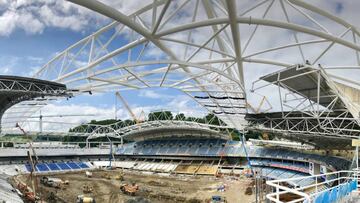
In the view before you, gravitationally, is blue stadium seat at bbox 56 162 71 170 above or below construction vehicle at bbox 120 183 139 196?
above

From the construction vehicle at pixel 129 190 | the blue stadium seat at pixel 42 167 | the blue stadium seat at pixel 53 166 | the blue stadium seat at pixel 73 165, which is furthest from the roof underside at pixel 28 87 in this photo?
the blue stadium seat at pixel 73 165

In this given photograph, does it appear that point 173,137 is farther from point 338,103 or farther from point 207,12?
point 207,12

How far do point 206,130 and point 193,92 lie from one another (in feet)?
85.5

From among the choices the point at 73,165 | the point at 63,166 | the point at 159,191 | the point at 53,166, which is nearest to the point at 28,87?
the point at 159,191

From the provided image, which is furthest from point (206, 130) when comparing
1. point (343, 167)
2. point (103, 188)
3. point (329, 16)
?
point (329, 16)

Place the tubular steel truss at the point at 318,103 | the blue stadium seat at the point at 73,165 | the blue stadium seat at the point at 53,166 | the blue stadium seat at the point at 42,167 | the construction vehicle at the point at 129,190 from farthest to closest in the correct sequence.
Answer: the blue stadium seat at the point at 73,165 < the blue stadium seat at the point at 53,166 < the blue stadium seat at the point at 42,167 < the construction vehicle at the point at 129,190 < the tubular steel truss at the point at 318,103

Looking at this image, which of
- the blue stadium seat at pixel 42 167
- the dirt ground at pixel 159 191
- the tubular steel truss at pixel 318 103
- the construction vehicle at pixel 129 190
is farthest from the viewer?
the blue stadium seat at pixel 42 167

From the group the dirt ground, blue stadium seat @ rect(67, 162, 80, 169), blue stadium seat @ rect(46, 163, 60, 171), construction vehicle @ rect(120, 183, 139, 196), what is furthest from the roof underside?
blue stadium seat @ rect(67, 162, 80, 169)

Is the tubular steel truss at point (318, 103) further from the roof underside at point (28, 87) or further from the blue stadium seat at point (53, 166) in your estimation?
the blue stadium seat at point (53, 166)

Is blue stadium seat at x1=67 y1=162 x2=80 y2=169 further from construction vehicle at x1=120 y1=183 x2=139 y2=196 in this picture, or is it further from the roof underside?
the roof underside

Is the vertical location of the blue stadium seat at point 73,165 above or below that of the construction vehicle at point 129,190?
above

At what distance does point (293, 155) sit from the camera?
65.8 m

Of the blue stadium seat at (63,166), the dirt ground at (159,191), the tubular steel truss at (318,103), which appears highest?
the tubular steel truss at (318,103)

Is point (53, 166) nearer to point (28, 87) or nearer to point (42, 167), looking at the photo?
point (42, 167)
